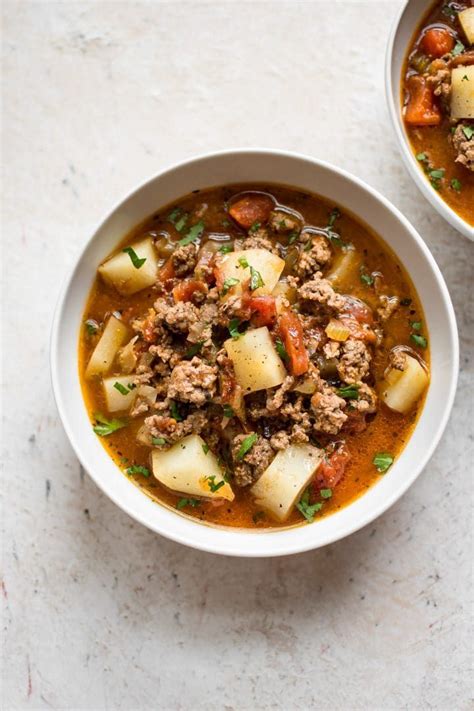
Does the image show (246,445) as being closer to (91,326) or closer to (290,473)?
(290,473)

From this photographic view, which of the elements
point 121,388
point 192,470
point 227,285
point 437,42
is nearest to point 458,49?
point 437,42

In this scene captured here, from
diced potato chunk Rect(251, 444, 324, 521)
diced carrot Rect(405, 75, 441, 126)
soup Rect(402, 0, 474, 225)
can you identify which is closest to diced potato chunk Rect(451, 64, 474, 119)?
soup Rect(402, 0, 474, 225)

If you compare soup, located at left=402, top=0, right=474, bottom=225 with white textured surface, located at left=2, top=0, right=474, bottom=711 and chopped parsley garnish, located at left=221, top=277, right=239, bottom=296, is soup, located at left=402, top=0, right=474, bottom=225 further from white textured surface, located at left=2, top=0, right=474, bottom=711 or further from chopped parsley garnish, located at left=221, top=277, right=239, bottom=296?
chopped parsley garnish, located at left=221, top=277, right=239, bottom=296

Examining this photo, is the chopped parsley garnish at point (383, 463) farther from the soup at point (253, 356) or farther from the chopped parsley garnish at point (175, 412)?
the chopped parsley garnish at point (175, 412)

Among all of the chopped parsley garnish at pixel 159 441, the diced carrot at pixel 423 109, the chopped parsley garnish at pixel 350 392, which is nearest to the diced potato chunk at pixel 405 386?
the chopped parsley garnish at pixel 350 392

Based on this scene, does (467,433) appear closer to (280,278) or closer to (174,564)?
(280,278)
